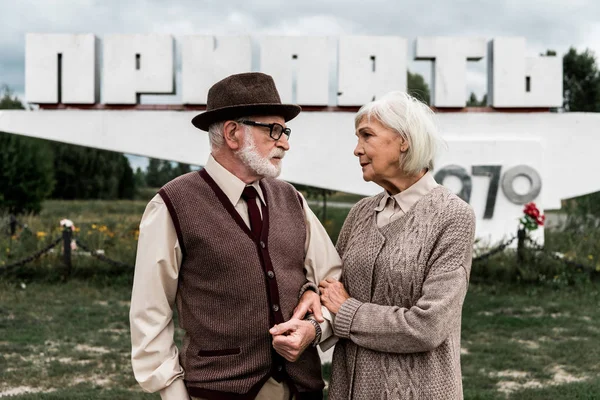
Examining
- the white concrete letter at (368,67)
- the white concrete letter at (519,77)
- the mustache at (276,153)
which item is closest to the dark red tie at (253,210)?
the mustache at (276,153)

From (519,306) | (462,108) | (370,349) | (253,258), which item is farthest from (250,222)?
(462,108)

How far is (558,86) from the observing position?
11094 millimetres

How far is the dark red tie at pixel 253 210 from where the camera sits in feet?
8.25

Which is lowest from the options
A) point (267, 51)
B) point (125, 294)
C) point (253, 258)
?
point (125, 294)

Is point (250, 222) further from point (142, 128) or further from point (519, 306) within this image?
point (142, 128)

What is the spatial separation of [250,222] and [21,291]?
7675mm

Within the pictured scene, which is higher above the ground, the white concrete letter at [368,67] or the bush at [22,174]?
the white concrete letter at [368,67]

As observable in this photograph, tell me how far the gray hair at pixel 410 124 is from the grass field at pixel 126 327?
129 inches

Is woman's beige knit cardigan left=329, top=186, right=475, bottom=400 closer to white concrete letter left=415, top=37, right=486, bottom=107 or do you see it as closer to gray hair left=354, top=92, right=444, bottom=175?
gray hair left=354, top=92, right=444, bottom=175

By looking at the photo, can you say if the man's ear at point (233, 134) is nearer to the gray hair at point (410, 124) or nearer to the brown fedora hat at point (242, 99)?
the brown fedora hat at point (242, 99)

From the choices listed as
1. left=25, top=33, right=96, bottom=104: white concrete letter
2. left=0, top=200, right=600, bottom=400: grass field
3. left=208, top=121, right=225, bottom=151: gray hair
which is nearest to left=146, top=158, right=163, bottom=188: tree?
left=0, top=200, right=600, bottom=400: grass field

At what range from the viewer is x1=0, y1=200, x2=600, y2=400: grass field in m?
5.55

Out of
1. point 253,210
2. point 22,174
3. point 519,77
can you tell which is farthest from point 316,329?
point 22,174

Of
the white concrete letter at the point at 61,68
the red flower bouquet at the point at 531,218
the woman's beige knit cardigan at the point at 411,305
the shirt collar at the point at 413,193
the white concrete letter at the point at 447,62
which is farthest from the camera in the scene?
the white concrete letter at the point at 447,62
